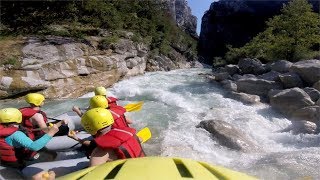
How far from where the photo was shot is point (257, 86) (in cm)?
1184

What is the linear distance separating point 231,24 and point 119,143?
5271cm

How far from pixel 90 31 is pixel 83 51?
396 cm

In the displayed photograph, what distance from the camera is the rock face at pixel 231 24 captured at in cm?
5019

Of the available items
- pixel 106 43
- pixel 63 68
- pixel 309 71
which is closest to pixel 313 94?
pixel 309 71

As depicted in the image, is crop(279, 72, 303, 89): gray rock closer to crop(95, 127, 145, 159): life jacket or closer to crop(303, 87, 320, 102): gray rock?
crop(303, 87, 320, 102): gray rock

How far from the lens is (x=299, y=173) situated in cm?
515

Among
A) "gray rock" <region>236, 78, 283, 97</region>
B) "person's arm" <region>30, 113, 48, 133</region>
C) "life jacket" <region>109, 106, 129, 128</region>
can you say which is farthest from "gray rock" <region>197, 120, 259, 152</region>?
"gray rock" <region>236, 78, 283, 97</region>

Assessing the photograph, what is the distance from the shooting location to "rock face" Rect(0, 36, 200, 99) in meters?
12.0

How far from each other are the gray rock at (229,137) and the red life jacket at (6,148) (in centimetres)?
397

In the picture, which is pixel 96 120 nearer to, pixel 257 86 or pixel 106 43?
pixel 257 86

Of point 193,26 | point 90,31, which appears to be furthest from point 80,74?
point 193,26

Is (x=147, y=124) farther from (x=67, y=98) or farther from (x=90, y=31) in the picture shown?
(x=90, y=31)

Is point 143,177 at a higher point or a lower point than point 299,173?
higher

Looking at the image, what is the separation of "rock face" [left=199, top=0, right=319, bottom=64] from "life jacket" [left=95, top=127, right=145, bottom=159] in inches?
1922
